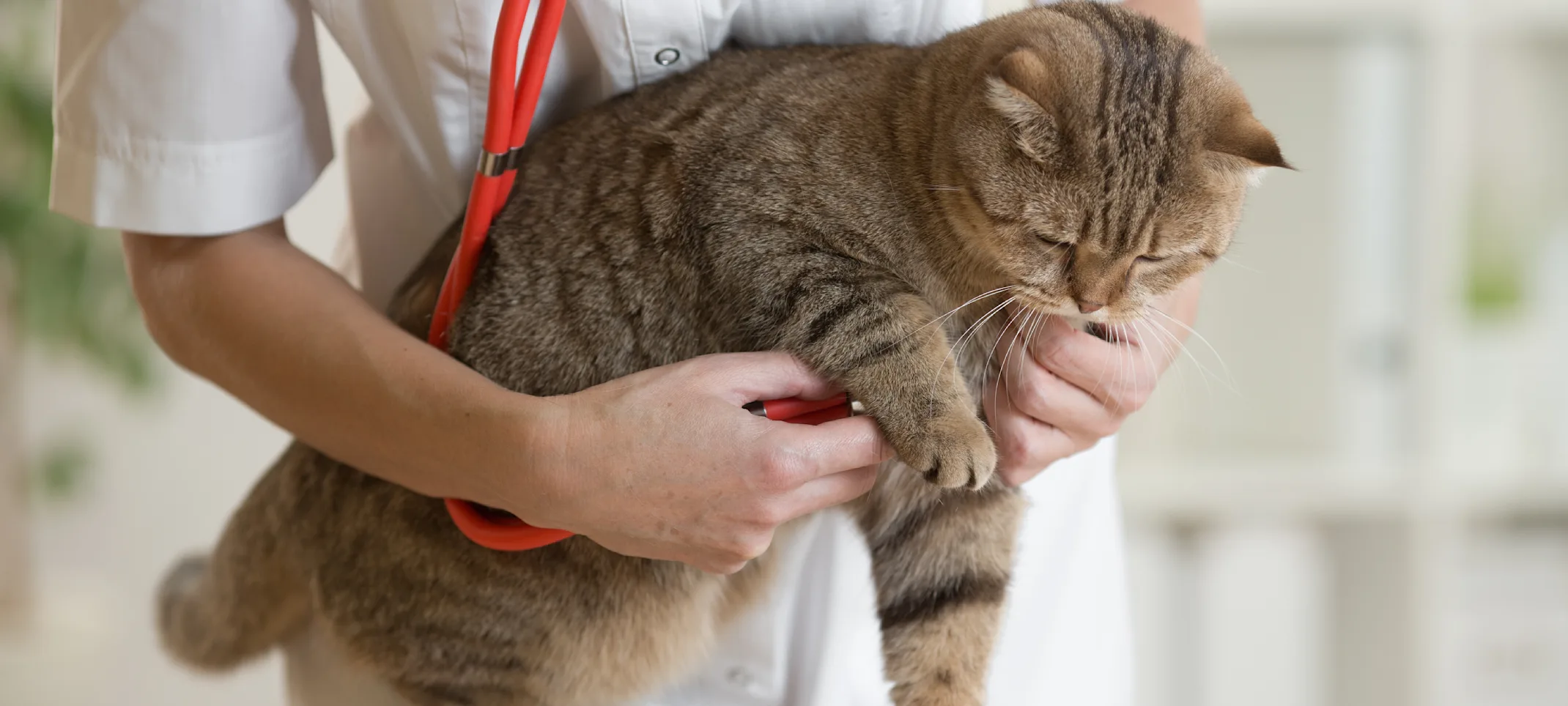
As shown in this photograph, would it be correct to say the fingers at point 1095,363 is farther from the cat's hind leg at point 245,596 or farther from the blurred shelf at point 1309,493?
the blurred shelf at point 1309,493

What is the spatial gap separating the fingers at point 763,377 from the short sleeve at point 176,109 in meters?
0.39

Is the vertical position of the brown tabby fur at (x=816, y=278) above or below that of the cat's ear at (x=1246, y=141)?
below

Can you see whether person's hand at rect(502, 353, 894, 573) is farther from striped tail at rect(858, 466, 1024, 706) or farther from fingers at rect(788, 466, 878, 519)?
striped tail at rect(858, 466, 1024, 706)

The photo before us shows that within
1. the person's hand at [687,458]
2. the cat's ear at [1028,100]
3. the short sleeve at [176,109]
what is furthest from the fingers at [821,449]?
the short sleeve at [176,109]

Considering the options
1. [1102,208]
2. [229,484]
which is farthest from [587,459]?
[229,484]

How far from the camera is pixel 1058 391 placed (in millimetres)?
836

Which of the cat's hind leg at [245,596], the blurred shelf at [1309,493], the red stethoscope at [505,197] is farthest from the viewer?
the blurred shelf at [1309,493]

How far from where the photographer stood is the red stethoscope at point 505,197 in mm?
732

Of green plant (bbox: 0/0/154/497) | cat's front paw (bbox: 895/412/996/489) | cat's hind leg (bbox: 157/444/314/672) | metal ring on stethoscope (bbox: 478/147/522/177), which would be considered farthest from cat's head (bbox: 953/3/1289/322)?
green plant (bbox: 0/0/154/497)

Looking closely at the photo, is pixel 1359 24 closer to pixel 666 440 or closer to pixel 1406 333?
pixel 1406 333

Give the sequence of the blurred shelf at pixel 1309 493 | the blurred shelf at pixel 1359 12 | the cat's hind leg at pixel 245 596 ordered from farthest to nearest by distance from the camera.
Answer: the blurred shelf at pixel 1309 493 → the blurred shelf at pixel 1359 12 → the cat's hind leg at pixel 245 596

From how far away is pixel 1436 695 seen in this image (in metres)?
1.88

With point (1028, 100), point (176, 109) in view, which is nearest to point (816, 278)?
point (1028, 100)

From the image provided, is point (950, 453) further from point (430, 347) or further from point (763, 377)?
point (430, 347)
